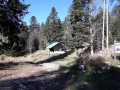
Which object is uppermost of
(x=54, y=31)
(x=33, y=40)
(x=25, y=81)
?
(x=54, y=31)

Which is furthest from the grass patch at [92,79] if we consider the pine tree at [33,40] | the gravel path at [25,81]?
the pine tree at [33,40]

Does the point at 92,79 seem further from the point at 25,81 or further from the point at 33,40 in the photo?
the point at 33,40

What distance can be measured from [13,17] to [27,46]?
35.3 meters

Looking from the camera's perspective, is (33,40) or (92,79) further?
(33,40)

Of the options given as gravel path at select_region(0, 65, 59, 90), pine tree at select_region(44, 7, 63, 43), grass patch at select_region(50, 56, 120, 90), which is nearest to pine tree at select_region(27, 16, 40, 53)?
Result: pine tree at select_region(44, 7, 63, 43)

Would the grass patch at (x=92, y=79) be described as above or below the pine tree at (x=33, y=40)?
below

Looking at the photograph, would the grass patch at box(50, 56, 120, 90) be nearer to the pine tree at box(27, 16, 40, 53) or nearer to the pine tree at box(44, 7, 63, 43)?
the pine tree at box(27, 16, 40, 53)

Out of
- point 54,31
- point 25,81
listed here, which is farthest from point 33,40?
point 25,81

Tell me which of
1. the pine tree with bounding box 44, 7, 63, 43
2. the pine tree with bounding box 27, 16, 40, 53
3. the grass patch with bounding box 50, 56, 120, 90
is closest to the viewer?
the grass patch with bounding box 50, 56, 120, 90

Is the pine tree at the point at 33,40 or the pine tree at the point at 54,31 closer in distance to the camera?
the pine tree at the point at 33,40

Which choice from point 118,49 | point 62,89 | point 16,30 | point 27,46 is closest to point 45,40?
point 27,46

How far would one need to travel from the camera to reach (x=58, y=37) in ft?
168

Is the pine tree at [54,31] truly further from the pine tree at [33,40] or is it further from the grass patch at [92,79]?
the grass patch at [92,79]

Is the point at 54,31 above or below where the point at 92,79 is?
above
